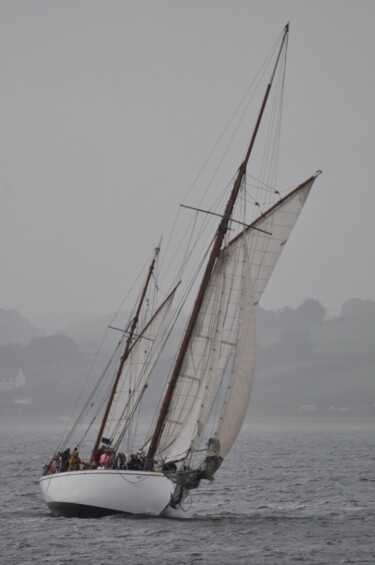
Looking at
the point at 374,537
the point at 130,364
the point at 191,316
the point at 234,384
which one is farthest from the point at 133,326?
the point at 374,537

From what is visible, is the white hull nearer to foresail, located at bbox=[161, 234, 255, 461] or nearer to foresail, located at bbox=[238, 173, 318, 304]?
foresail, located at bbox=[161, 234, 255, 461]

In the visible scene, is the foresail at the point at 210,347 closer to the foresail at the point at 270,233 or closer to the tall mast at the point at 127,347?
the foresail at the point at 270,233

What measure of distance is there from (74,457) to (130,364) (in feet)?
35.0

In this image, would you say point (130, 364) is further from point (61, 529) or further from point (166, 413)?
point (61, 529)

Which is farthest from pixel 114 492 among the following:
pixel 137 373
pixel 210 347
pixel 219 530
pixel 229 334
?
pixel 137 373

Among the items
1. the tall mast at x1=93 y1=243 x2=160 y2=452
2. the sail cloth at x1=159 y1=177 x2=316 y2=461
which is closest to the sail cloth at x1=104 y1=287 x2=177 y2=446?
the tall mast at x1=93 y1=243 x2=160 y2=452

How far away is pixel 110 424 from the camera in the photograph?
5775 cm

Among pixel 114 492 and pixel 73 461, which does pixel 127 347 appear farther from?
pixel 114 492

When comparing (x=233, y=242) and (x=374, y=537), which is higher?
(x=233, y=242)

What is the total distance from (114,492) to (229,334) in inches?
356

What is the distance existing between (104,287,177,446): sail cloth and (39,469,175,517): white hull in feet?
31.2

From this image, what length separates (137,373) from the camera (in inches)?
2280

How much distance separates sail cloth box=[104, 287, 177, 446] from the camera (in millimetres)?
56719

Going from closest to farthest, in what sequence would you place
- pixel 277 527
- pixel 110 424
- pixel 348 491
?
pixel 277 527
pixel 110 424
pixel 348 491
